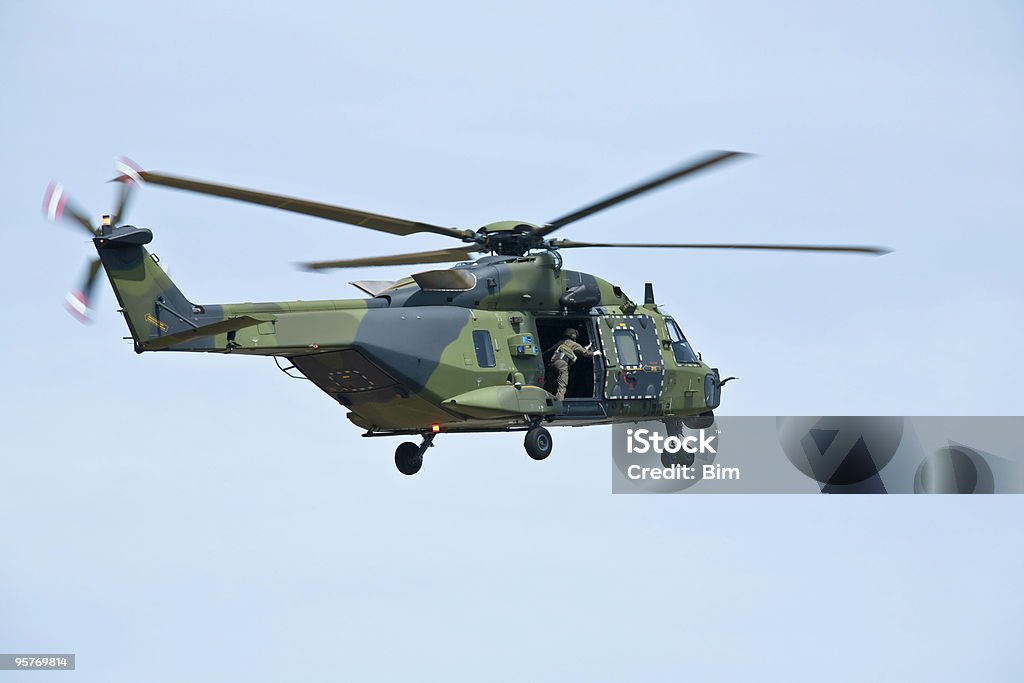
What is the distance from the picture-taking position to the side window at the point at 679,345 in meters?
36.2

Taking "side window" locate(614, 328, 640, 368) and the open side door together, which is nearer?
the open side door

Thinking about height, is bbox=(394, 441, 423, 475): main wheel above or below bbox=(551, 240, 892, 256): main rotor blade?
below

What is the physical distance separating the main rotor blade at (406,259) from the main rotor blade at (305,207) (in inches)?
59.9

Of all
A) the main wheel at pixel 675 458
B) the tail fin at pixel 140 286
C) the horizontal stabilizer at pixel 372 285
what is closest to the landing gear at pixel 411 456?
the horizontal stabilizer at pixel 372 285

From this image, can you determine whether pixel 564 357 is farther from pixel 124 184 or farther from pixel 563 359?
pixel 124 184

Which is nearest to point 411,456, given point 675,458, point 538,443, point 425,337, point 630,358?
point 538,443

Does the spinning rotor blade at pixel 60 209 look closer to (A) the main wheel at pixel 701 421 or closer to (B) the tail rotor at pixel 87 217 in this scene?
(B) the tail rotor at pixel 87 217

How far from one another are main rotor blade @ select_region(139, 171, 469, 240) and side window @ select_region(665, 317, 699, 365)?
5.87 metres

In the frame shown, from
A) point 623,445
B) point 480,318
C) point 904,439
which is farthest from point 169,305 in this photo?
point 904,439

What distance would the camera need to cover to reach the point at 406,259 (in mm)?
35094

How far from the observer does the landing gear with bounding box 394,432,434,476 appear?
110 ft

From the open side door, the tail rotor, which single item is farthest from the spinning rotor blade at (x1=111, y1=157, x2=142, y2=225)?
the open side door

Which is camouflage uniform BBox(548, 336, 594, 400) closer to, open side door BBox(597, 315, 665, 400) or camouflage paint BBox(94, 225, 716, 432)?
camouflage paint BBox(94, 225, 716, 432)

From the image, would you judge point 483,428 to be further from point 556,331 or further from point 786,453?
point 786,453
